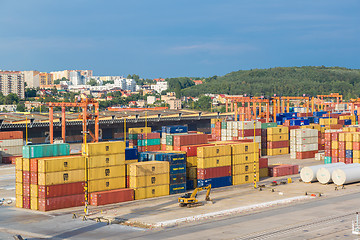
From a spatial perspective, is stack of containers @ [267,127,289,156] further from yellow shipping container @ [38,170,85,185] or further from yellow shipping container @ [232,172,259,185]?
yellow shipping container @ [38,170,85,185]

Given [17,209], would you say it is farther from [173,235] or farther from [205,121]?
[205,121]

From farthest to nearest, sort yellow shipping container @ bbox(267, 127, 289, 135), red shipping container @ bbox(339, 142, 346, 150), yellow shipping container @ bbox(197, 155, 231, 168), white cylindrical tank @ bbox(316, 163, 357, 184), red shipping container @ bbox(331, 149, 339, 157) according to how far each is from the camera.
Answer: yellow shipping container @ bbox(267, 127, 289, 135) → red shipping container @ bbox(331, 149, 339, 157) → red shipping container @ bbox(339, 142, 346, 150) → white cylindrical tank @ bbox(316, 163, 357, 184) → yellow shipping container @ bbox(197, 155, 231, 168)

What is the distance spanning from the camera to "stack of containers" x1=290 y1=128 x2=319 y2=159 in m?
109

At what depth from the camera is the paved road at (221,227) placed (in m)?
48.2

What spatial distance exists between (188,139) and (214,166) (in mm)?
6112

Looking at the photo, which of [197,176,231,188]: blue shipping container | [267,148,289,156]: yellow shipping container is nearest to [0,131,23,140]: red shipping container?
[267,148,289,156]: yellow shipping container

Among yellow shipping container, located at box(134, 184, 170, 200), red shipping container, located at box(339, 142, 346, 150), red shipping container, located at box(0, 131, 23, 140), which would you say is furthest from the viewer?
red shipping container, located at box(0, 131, 23, 140)

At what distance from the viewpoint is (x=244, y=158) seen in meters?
77.9

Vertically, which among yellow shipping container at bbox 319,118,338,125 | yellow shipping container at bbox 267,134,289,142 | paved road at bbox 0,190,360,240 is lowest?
paved road at bbox 0,190,360,240

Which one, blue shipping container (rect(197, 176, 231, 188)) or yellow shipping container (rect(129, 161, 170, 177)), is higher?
yellow shipping container (rect(129, 161, 170, 177))

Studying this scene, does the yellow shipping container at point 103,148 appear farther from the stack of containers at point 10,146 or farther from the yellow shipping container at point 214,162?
the stack of containers at point 10,146

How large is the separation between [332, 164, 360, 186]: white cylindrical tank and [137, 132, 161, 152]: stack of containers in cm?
3227

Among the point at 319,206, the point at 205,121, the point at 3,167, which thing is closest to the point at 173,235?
the point at 319,206

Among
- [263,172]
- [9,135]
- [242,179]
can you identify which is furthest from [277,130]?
[9,135]
